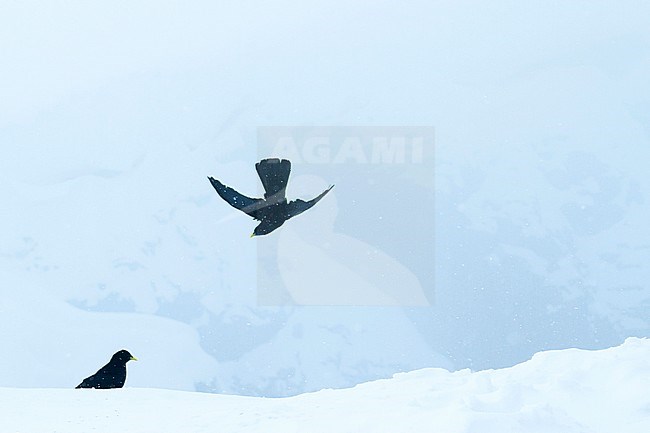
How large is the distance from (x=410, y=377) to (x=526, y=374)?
3.15 ft

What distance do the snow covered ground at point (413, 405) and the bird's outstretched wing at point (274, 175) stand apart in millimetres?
2692

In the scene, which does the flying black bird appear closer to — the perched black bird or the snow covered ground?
the perched black bird

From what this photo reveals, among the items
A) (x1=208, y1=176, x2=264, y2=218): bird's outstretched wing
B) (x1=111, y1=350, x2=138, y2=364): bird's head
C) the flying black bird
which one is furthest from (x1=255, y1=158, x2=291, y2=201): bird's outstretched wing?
(x1=111, y1=350, x2=138, y2=364): bird's head

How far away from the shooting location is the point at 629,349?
203 inches

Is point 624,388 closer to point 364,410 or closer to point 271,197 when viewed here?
point 364,410

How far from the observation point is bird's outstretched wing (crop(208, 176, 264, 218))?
7.21 m

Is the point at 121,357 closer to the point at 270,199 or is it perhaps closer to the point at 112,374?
the point at 112,374

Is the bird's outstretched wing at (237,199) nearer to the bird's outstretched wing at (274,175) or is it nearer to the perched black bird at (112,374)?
the bird's outstretched wing at (274,175)

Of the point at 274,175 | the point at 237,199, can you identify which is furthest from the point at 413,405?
the point at 237,199

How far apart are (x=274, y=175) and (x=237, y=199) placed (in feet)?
1.82

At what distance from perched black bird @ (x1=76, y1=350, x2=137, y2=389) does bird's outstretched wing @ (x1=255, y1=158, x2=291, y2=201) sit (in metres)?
2.72

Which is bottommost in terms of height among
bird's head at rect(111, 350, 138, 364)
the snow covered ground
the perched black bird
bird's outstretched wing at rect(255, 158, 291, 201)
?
the perched black bird

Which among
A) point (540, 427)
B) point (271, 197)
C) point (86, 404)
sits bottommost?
point (86, 404)

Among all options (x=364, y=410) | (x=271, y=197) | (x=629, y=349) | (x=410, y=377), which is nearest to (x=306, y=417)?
(x=364, y=410)
